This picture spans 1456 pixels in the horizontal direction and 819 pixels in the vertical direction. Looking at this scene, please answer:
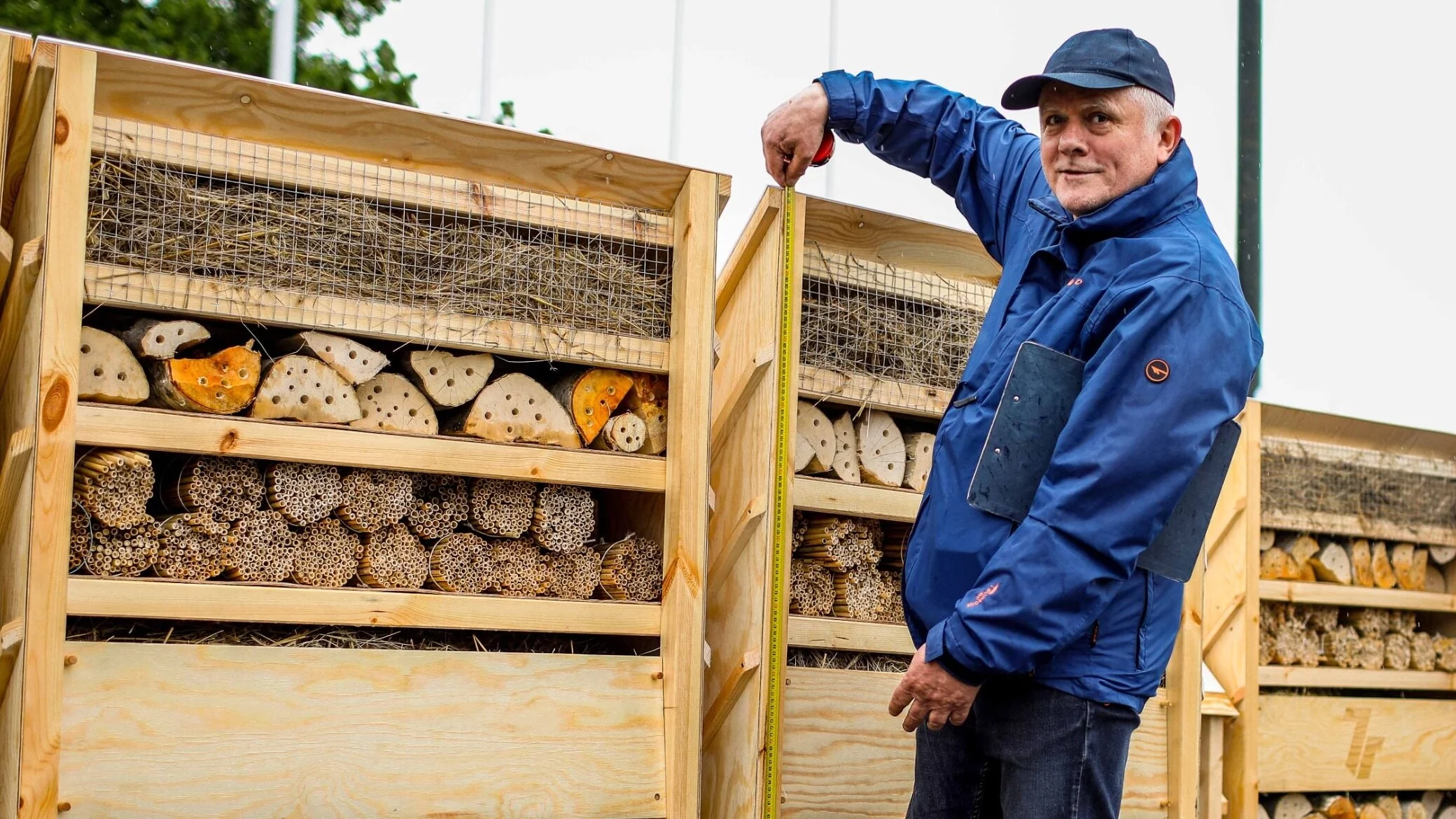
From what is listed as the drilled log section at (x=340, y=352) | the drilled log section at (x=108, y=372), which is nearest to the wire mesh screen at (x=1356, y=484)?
the drilled log section at (x=340, y=352)

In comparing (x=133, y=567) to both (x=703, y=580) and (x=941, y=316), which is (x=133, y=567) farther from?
(x=941, y=316)

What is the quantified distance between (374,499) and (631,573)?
0.72m

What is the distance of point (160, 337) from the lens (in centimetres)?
301

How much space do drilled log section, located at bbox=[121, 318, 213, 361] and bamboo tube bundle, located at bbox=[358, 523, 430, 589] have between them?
669 millimetres

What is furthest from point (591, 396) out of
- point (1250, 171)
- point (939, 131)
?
point (1250, 171)

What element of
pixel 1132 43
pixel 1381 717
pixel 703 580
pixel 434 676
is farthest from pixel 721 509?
pixel 1381 717

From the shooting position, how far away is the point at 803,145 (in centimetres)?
318

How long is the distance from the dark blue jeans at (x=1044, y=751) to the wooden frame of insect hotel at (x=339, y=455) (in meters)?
1.02

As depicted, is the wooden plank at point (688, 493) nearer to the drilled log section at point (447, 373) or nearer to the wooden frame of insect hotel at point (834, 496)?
the wooden frame of insect hotel at point (834, 496)

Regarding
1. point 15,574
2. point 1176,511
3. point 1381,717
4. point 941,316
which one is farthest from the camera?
point 1381,717

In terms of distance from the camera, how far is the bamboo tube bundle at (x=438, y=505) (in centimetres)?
341

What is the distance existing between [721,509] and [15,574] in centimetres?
185

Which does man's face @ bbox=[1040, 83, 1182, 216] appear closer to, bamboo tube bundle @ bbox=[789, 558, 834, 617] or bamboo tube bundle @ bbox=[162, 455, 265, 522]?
bamboo tube bundle @ bbox=[789, 558, 834, 617]

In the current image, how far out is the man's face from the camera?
255 centimetres
